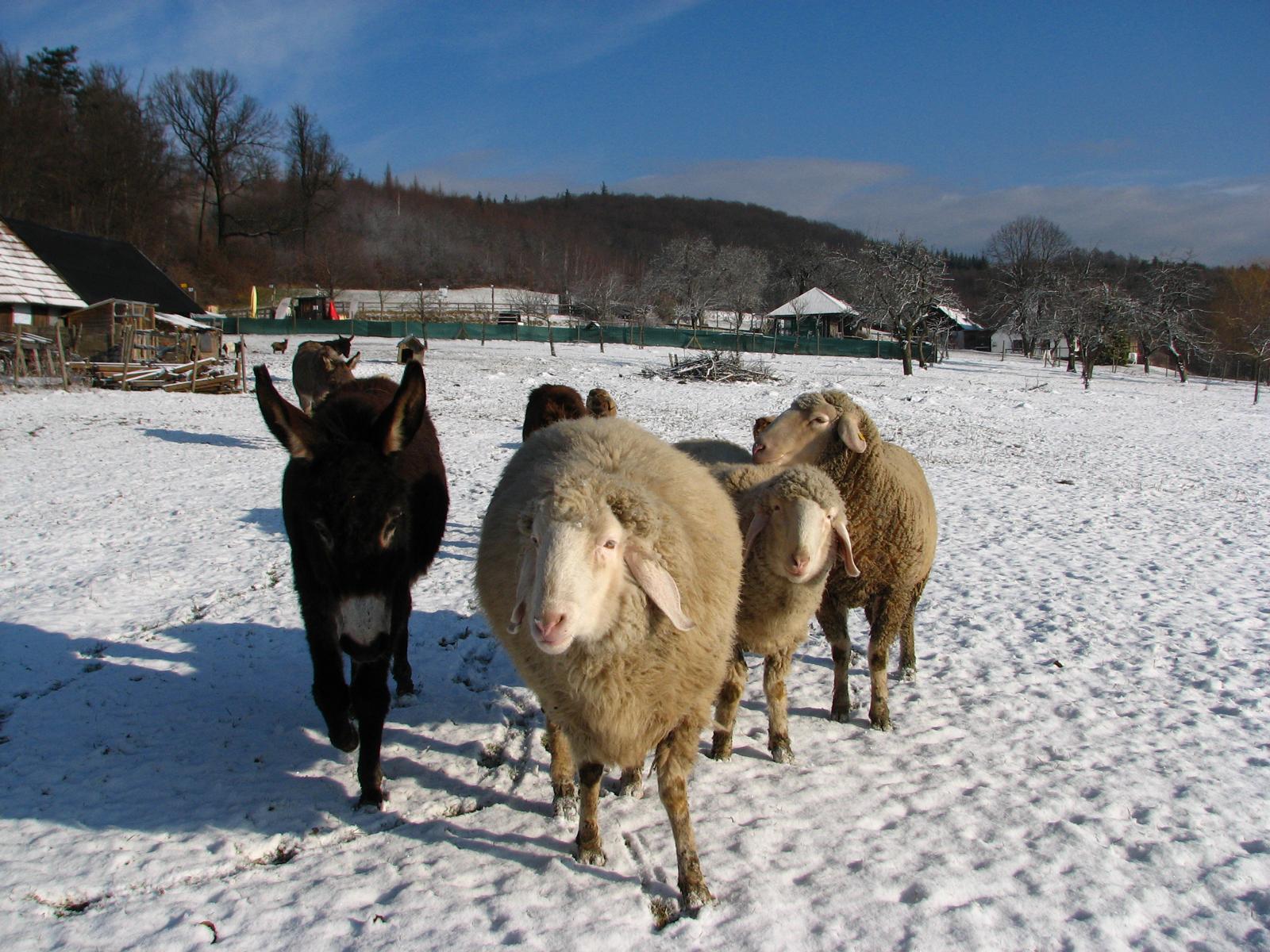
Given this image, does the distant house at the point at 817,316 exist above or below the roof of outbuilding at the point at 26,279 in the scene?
above

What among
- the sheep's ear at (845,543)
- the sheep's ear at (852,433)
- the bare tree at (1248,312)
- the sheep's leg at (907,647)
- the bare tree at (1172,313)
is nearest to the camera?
the sheep's ear at (845,543)

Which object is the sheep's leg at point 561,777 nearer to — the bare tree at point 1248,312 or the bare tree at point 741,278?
the bare tree at point 1248,312

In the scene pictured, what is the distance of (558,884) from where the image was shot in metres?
3.20

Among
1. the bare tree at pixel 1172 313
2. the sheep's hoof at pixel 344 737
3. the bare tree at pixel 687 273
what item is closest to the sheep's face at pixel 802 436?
the sheep's hoof at pixel 344 737

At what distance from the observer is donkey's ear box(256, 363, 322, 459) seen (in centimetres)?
364

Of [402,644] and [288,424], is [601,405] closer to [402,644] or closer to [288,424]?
[402,644]

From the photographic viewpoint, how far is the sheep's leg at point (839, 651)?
4824mm

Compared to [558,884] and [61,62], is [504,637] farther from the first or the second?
[61,62]

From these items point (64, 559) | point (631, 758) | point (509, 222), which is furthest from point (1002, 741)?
point (509, 222)

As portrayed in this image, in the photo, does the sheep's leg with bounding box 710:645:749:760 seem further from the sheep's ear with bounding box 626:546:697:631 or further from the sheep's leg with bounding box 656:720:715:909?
the sheep's ear with bounding box 626:546:697:631

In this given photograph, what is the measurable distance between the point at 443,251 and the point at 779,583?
107197 mm

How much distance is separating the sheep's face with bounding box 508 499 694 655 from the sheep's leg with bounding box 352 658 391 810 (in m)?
1.11

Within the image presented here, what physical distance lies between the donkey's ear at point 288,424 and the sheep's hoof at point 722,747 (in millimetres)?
2721

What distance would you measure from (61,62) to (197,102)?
1115cm
